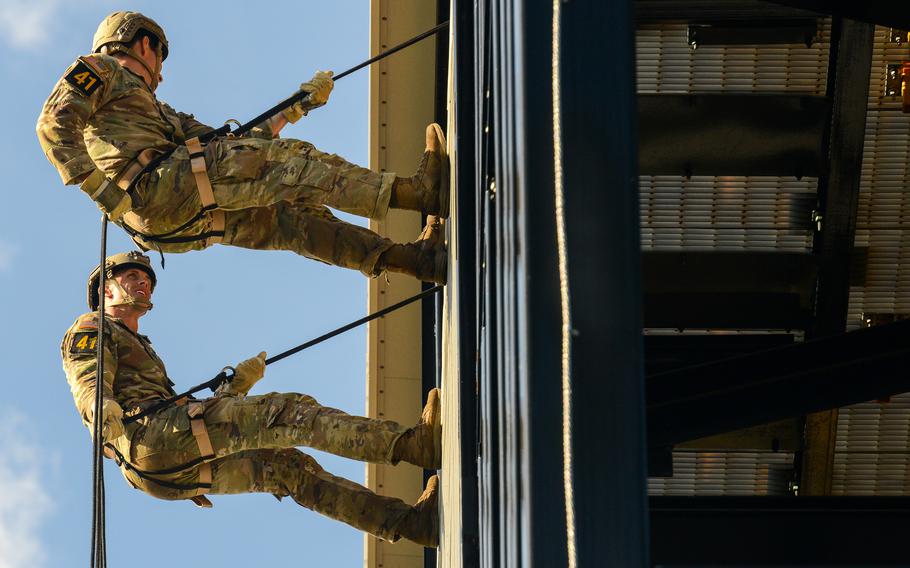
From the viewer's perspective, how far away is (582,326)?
11.3 feet

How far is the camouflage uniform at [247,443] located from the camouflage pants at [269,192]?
0.95 metres

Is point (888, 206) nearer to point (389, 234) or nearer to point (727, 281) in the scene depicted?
point (727, 281)

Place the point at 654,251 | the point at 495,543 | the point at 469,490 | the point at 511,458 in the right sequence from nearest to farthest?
the point at 511,458 < the point at 495,543 < the point at 469,490 < the point at 654,251

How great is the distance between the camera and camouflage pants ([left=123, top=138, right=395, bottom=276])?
7.79m

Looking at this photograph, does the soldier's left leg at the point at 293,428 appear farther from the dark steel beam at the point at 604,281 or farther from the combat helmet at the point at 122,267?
the dark steel beam at the point at 604,281

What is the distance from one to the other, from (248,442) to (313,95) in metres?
2.20

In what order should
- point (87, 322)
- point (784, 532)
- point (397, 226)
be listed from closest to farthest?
1. point (784, 532)
2. point (87, 322)
3. point (397, 226)

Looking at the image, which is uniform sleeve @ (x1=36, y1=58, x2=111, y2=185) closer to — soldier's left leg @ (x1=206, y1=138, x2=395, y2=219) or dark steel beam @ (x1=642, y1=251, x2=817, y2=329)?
soldier's left leg @ (x1=206, y1=138, x2=395, y2=219)

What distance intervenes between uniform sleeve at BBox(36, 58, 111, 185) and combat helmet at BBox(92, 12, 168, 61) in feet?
1.60

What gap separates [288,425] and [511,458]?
448cm

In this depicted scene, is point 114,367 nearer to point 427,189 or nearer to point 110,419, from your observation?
point 110,419

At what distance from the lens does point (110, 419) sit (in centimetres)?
834

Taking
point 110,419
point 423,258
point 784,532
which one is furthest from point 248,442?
point 784,532

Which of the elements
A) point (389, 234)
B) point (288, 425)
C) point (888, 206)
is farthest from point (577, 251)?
point (389, 234)
